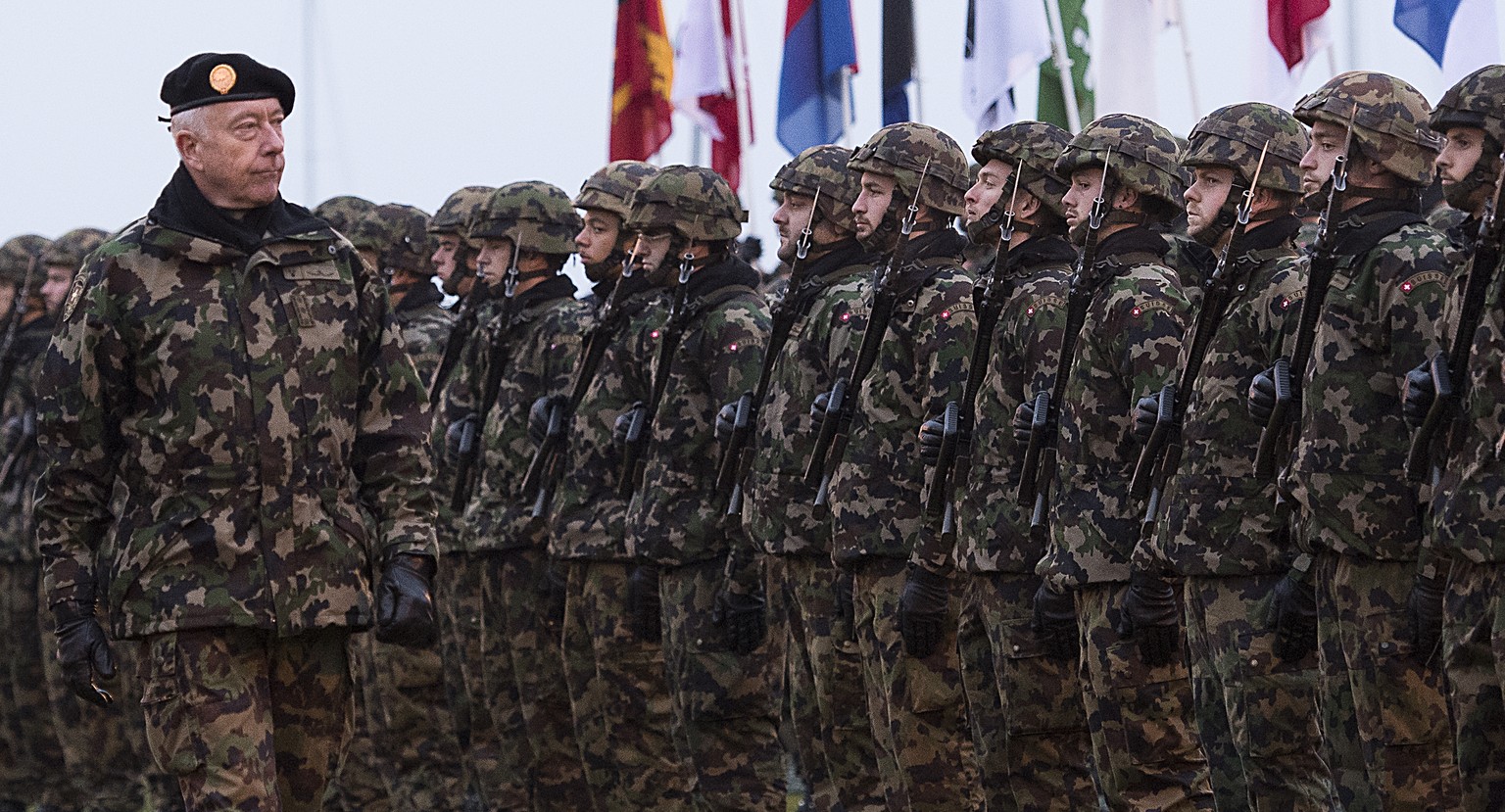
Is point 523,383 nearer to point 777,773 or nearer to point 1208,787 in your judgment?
point 777,773

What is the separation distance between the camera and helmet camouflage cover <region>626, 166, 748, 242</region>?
9.94m

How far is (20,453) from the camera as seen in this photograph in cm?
1288

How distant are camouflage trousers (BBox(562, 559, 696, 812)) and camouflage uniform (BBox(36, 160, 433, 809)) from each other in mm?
3108

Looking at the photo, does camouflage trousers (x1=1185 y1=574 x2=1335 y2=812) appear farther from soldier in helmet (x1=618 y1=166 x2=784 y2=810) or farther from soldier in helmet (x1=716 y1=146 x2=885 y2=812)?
soldier in helmet (x1=618 y1=166 x2=784 y2=810)

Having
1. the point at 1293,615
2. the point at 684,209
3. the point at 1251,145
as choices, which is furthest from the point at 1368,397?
the point at 684,209

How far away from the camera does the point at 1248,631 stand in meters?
6.80

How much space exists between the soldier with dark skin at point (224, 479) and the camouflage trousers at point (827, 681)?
235 cm

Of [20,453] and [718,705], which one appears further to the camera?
[20,453]

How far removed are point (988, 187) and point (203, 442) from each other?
3201mm

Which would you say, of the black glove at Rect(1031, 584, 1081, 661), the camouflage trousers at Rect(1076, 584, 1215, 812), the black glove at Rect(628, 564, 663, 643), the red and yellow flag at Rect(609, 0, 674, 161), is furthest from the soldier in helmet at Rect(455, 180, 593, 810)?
the red and yellow flag at Rect(609, 0, 674, 161)

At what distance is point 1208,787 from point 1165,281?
1622 millimetres

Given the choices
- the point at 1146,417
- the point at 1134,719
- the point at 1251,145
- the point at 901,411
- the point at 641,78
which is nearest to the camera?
the point at 1146,417

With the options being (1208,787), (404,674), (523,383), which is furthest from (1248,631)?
(404,674)

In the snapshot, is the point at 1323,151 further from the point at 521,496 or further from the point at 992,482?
the point at 521,496
